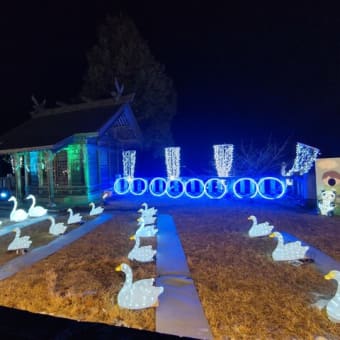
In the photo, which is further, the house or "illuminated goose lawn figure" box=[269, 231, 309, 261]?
the house

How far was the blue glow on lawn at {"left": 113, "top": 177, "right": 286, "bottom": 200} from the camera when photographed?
1189cm

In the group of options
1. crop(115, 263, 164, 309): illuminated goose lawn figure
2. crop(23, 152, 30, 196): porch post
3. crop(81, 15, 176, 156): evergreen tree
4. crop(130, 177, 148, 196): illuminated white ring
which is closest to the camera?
crop(115, 263, 164, 309): illuminated goose lawn figure

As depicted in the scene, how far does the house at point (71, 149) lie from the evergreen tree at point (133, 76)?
288 centimetres

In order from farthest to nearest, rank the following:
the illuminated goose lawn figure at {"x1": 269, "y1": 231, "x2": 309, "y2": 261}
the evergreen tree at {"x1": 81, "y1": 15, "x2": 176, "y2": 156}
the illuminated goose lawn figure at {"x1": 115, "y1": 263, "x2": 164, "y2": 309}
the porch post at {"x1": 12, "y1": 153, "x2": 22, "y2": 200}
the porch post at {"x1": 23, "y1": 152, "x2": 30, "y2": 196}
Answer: the evergreen tree at {"x1": 81, "y1": 15, "x2": 176, "y2": 156} → the porch post at {"x1": 23, "y1": 152, "x2": 30, "y2": 196} → the porch post at {"x1": 12, "y1": 153, "x2": 22, "y2": 200} → the illuminated goose lawn figure at {"x1": 269, "y1": 231, "x2": 309, "y2": 261} → the illuminated goose lawn figure at {"x1": 115, "y1": 263, "x2": 164, "y2": 309}

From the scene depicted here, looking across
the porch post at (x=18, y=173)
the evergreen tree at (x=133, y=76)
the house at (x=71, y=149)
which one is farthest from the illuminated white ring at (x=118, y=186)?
the porch post at (x=18, y=173)

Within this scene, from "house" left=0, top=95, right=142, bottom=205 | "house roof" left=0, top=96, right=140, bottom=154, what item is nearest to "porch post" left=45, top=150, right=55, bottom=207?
"house" left=0, top=95, right=142, bottom=205

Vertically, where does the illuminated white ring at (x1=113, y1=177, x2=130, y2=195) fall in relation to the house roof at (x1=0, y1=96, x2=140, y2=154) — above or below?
below

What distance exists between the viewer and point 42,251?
5.52 metres

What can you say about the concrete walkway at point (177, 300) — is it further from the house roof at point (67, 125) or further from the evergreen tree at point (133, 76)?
the evergreen tree at point (133, 76)

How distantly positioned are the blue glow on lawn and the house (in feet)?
4.42

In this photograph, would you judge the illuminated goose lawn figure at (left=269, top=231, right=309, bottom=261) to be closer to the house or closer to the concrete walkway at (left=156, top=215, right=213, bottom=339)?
the concrete walkway at (left=156, top=215, right=213, bottom=339)

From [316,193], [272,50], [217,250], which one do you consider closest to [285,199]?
[316,193]

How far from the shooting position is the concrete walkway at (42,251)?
14.9 feet

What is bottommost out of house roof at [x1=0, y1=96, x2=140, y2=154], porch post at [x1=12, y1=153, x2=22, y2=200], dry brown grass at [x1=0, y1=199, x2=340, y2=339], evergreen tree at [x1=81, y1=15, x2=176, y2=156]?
dry brown grass at [x1=0, y1=199, x2=340, y2=339]
